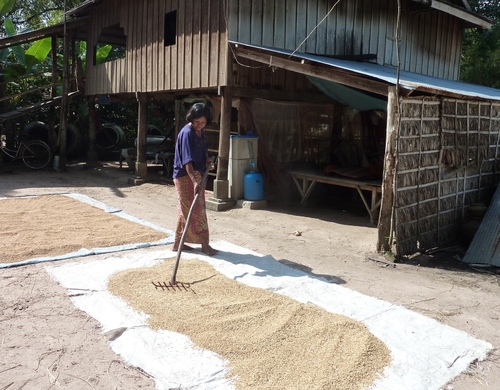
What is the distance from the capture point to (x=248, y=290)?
4.30 m

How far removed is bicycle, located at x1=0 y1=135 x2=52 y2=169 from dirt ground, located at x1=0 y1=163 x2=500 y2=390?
282 cm

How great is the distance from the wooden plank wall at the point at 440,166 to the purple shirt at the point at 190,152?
2234 millimetres

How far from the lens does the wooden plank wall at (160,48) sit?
8.38m

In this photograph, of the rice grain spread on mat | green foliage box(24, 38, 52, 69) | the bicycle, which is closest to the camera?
the rice grain spread on mat

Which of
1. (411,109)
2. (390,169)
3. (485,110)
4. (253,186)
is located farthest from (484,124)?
(253,186)

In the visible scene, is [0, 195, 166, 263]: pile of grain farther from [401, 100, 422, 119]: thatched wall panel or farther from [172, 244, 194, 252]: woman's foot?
[401, 100, 422, 119]: thatched wall panel

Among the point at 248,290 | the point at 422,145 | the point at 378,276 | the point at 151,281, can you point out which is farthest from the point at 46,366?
the point at 422,145

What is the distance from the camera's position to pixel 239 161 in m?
8.51

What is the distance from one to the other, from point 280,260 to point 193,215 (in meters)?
1.12

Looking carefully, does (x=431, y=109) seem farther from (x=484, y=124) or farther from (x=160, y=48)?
(x=160, y=48)

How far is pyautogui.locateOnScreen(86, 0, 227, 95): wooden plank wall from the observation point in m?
8.38

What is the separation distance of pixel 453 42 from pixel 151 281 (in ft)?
35.9

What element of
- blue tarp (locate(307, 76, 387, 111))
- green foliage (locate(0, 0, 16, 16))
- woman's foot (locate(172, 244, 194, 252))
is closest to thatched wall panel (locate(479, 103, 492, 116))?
blue tarp (locate(307, 76, 387, 111))

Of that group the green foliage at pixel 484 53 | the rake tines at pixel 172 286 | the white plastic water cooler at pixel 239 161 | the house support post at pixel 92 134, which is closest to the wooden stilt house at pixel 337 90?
the white plastic water cooler at pixel 239 161
